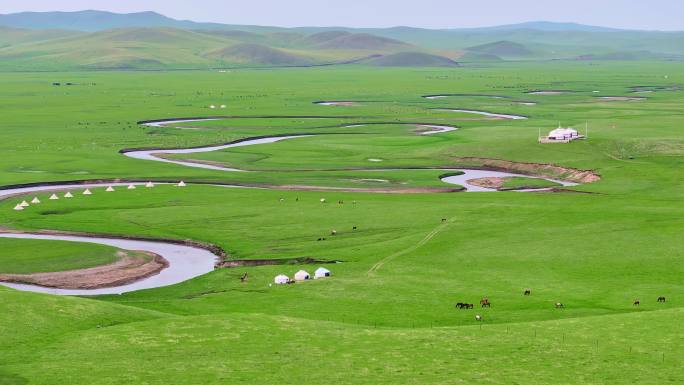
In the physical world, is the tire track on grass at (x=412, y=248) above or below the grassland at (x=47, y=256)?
below

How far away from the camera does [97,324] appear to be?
53.9m

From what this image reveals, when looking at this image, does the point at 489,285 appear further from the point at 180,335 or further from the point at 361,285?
the point at 180,335

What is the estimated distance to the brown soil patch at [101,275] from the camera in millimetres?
74562

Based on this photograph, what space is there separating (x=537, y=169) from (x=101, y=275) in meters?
75.2

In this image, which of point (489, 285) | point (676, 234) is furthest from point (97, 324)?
point (676, 234)

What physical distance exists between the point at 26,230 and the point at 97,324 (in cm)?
4260

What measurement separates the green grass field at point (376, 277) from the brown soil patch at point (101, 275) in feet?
12.8

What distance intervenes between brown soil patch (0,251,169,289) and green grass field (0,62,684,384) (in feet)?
12.8

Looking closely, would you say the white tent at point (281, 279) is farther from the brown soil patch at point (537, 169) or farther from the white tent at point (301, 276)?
the brown soil patch at point (537, 169)

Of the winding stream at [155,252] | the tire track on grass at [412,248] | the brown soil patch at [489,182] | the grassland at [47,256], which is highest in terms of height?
the grassland at [47,256]

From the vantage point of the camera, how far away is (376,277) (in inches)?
2825

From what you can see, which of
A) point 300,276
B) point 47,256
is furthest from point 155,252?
point 300,276

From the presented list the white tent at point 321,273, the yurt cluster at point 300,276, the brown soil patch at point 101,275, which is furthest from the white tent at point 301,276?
the brown soil patch at point 101,275

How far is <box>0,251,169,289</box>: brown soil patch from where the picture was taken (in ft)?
245
